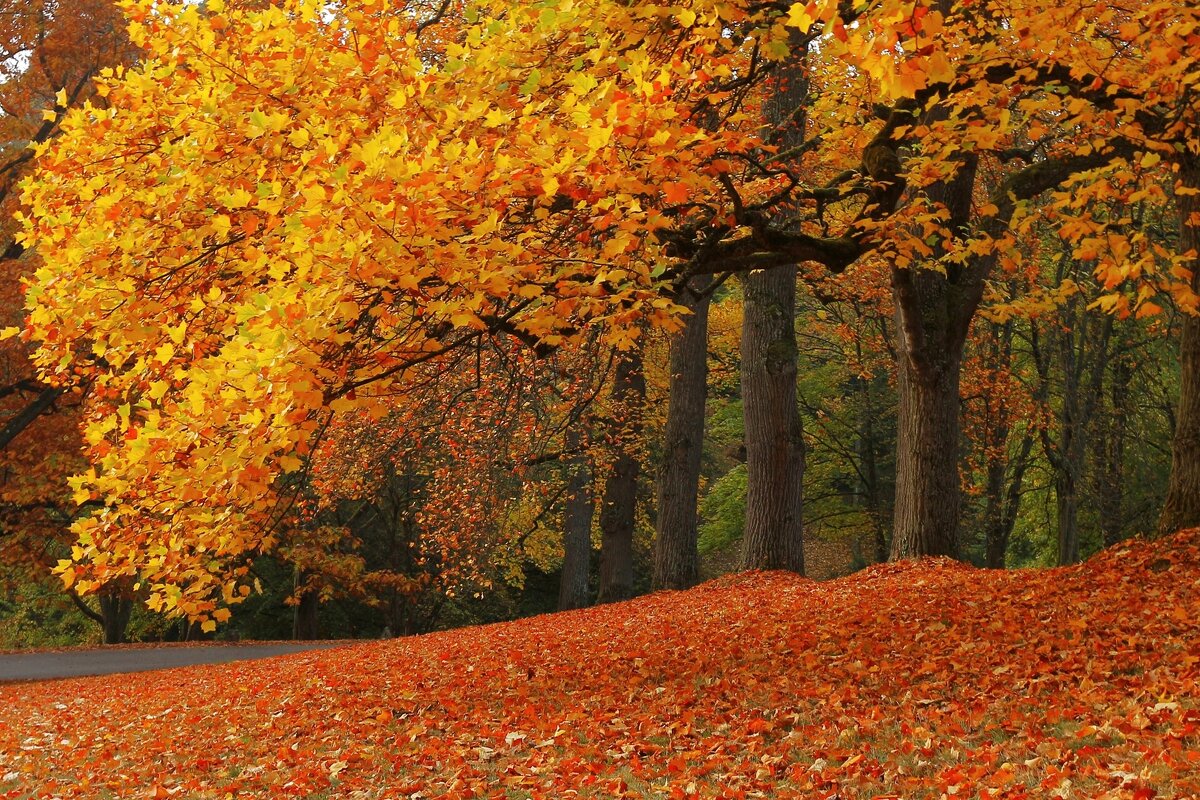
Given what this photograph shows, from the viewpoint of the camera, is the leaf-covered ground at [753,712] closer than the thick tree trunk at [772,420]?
Yes

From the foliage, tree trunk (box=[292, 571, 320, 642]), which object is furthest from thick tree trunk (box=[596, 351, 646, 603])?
the foliage

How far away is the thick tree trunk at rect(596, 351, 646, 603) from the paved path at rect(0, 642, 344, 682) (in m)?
5.58

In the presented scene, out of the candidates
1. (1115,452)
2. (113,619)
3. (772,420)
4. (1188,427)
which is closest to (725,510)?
(1115,452)

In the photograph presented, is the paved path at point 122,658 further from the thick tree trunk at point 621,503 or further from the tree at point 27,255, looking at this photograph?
the thick tree trunk at point 621,503

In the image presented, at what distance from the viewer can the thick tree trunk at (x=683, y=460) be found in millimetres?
16750

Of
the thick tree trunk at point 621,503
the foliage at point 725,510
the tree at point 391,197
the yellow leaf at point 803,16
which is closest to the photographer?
the yellow leaf at point 803,16

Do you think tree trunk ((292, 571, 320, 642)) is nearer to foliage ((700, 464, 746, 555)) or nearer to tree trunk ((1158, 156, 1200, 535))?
foliage ((700, 464, 746, 555))

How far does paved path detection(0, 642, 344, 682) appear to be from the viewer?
701 inches

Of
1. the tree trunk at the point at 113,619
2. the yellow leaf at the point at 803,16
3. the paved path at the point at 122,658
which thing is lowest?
the paved path at the point at 122,658

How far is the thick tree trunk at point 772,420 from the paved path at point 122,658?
8.92 meters

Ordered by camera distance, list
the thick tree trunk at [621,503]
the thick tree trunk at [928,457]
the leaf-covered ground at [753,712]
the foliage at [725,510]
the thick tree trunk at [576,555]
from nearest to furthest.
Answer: the leaf-covered ground at [753,712] < the thick tree trunk at [928,457] < the thick tree trunk at [621,503] < the thick tree trunk at [576,555] < the foliage at [725,510]

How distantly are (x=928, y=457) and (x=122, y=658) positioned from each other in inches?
569

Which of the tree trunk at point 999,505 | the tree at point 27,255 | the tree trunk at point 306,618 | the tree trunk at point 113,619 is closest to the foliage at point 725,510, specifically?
the tree trunk at point 999,505

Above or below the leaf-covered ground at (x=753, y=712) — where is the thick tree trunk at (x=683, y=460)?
above
